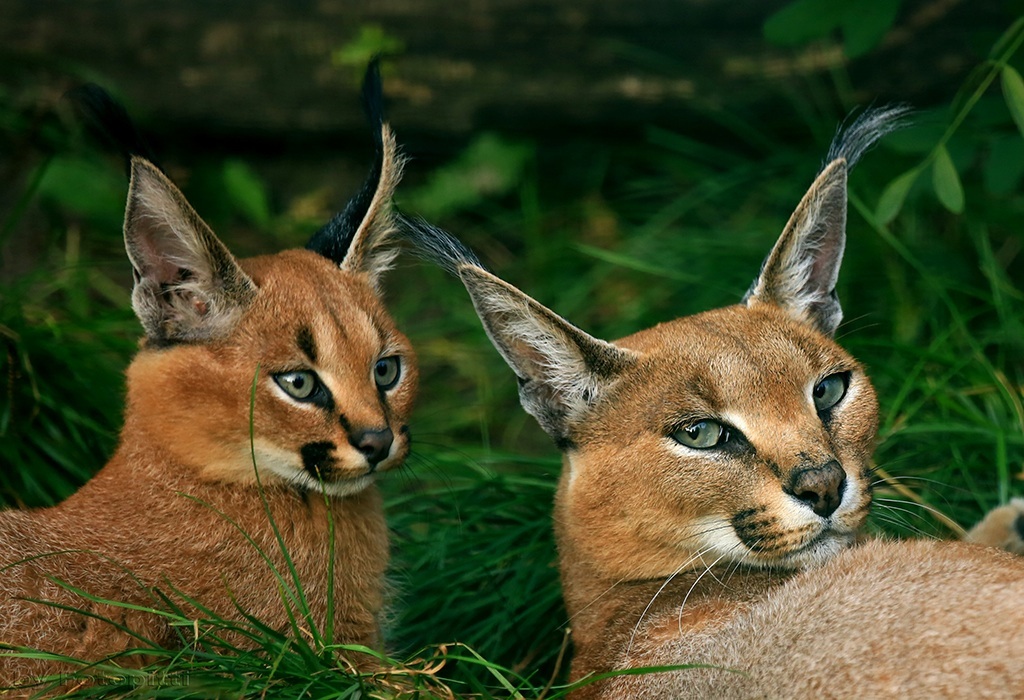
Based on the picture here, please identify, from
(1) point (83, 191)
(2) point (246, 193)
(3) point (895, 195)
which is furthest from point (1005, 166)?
(1) point (83, 191)

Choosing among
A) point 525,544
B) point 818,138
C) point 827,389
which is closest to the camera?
point 827,389

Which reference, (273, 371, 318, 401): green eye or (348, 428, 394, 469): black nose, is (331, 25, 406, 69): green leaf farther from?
(348, 428, 394, 469): black nose

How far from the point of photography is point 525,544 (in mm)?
6016

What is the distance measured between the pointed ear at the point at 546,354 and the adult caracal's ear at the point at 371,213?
2.94ft

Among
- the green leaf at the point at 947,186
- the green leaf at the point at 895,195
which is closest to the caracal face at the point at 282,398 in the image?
the green leaf at the point at 895,195

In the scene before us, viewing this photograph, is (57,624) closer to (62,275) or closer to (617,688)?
(617,688)

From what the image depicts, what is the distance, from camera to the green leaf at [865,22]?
5.81 m

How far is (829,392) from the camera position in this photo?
4582mm

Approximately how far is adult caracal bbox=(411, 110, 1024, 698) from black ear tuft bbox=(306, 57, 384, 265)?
2.14 ft

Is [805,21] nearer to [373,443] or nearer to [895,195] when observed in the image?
[895,195]

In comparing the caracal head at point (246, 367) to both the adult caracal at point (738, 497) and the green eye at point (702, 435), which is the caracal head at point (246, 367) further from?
the green eye at point (702, 435)

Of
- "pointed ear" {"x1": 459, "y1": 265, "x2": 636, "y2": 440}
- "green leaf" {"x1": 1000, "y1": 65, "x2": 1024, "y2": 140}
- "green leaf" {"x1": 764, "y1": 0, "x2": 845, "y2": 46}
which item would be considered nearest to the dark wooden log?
"green leaf" {"x1": 764, "y1": 0, "x2": 845, "y2": 46}

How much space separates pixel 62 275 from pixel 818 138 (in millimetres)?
4845

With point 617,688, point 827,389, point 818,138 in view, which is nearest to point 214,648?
point 617,688
